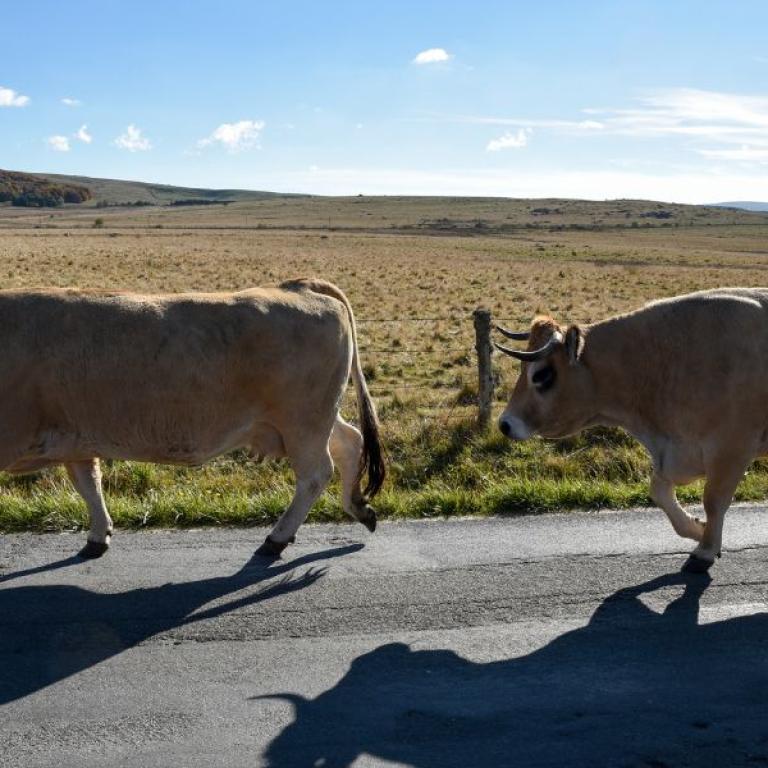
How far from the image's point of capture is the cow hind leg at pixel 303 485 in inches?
267

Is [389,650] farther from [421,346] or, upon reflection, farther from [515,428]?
[421,346]

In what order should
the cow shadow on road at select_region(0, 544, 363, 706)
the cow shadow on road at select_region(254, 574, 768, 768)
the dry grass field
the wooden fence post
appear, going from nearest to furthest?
the cow shadow on road at select_region(254, 574, 768, 768)
the cow shadow on road at select_region(0, 544, 363, 706)
the dry grass field
the wooden fence post

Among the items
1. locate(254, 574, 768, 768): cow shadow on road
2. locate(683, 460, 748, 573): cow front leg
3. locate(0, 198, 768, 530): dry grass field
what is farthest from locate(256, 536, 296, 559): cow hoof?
locate(683, 460, 748, 573): cow front leg

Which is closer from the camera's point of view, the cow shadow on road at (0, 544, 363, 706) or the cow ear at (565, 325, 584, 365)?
the cow shadow on road at (0, 544, 363, 706)

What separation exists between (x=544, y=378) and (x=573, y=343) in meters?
0.33

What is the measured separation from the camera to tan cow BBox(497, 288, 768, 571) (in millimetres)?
6441

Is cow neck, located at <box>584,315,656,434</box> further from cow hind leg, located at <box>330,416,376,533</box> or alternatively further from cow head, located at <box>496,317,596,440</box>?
cow hind leg, located at <box>330,416,376,533</box>

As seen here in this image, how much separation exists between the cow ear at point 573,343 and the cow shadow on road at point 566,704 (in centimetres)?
192

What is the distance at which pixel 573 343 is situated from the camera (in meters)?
6.80

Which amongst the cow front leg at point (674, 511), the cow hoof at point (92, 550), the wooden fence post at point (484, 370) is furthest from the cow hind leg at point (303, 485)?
the wooden fence post at point (484, 370)

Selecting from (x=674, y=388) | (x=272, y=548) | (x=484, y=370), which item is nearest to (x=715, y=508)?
(x=674, y=388)

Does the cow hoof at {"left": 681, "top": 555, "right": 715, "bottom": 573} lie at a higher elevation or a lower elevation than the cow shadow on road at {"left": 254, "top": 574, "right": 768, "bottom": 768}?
higher

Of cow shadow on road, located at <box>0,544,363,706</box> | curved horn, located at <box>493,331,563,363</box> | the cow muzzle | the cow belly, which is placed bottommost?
cow shadow on road, located at <box>0,544,363,706</box>

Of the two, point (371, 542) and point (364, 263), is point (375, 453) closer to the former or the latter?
point (371, 542)
